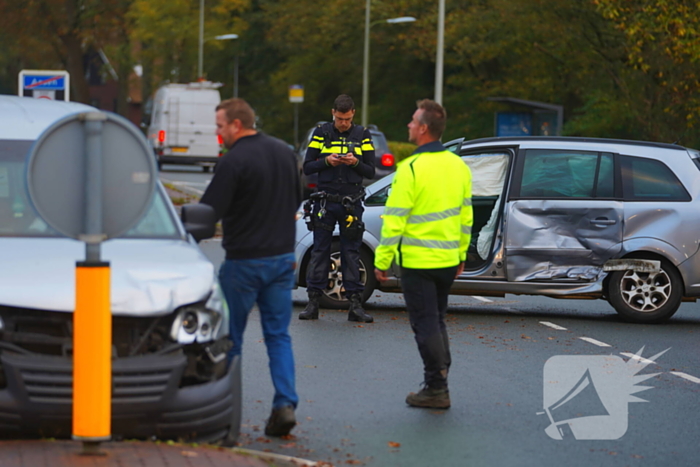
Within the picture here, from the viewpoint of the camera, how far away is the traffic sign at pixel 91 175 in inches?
198

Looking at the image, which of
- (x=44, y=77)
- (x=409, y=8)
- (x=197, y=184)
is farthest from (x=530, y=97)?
(x=44, y=77)

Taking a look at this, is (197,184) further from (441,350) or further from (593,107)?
(441,350)

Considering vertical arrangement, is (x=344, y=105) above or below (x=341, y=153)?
above

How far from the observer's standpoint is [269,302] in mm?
6391

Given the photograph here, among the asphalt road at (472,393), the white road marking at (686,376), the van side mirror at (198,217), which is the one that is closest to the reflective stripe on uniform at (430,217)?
the asphalt road at (472,393)

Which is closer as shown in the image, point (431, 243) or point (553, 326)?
point (431, 243)

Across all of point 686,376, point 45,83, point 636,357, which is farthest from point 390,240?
point 45,83

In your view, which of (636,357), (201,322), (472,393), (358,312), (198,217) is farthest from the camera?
(358,312)

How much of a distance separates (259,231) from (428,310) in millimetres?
1404

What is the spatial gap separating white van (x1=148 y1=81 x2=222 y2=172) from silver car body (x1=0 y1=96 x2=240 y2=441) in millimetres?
34199

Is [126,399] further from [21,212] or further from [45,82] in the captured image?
[45,82]

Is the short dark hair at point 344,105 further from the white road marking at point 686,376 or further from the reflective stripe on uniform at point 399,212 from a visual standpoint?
the white road marking at point 686,376

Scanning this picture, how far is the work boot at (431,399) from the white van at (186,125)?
3280 cm

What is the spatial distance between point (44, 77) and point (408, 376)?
50.7 feet
